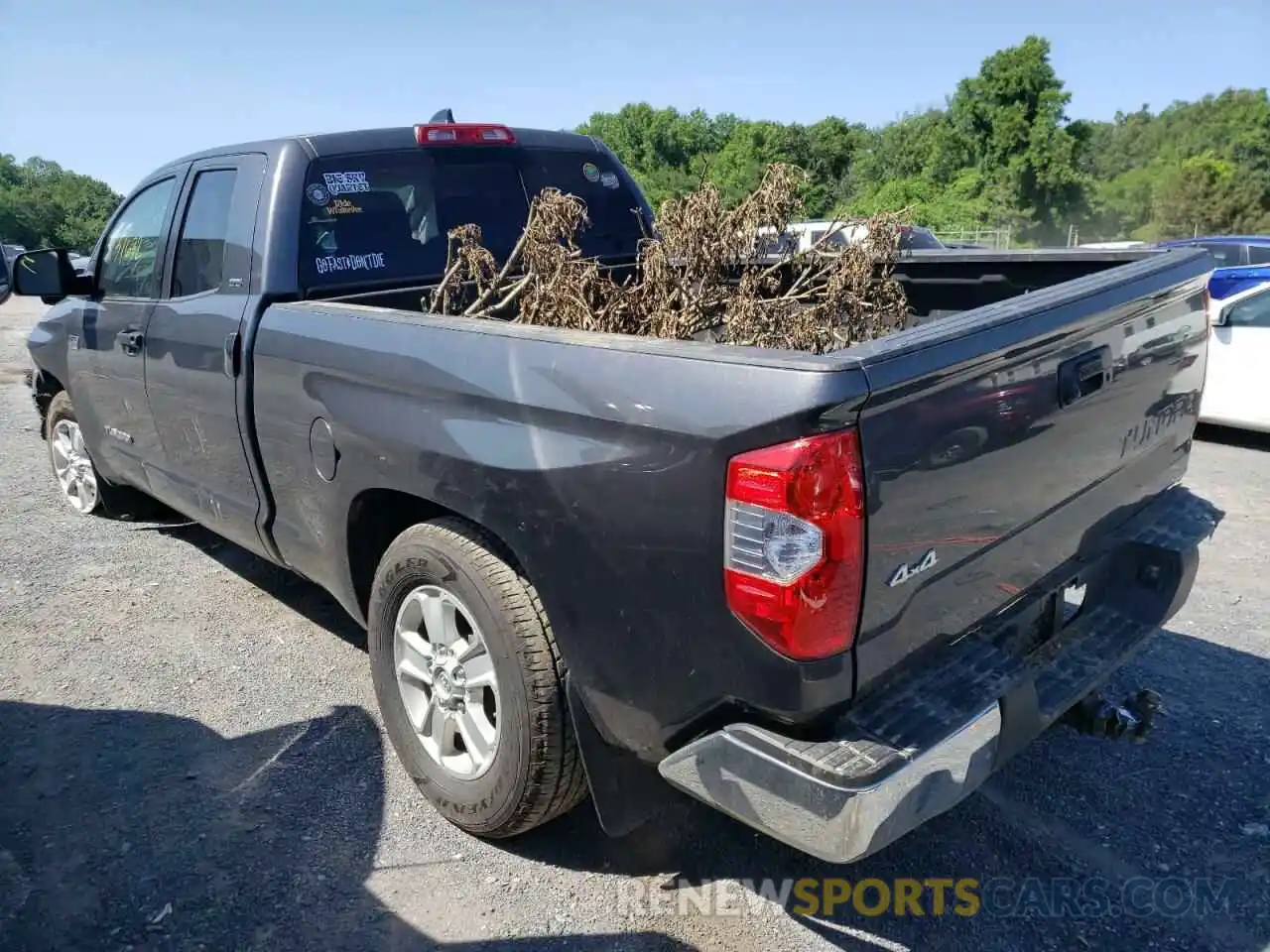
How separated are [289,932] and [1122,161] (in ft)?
318

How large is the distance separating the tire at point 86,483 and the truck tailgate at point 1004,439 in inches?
196

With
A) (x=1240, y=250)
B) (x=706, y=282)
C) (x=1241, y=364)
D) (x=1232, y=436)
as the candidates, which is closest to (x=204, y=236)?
(x=706, y=282)

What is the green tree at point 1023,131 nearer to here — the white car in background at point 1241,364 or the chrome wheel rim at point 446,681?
the white car in background at point 1241,364

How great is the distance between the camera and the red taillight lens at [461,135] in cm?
402

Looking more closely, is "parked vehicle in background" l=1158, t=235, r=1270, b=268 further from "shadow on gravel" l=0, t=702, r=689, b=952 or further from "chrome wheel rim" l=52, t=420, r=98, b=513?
"shadow on gravel" l=0, t=702, r=689, b=952

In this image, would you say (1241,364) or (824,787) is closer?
(824,787)

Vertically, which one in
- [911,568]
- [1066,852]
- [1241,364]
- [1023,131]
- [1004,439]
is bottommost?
[1066,852]

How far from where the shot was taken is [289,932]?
254 cm

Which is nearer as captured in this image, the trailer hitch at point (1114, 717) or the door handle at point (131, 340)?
the trailer hitch at point (1114, 717)

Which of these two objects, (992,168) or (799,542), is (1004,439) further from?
(992,168)

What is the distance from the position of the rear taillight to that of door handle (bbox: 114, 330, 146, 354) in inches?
130

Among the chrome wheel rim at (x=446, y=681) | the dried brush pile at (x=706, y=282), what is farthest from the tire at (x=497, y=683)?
the dried brush pile at (x=706, y=282)

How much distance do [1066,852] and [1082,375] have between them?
1423mm

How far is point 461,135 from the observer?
13.6 ft
